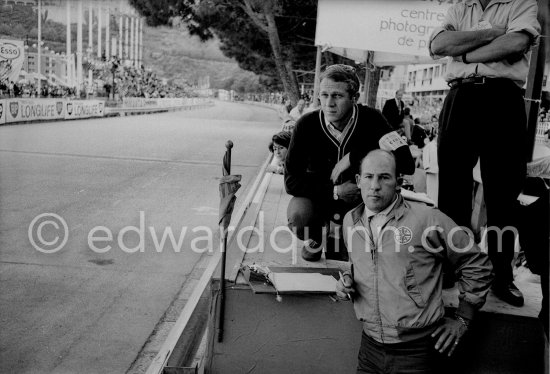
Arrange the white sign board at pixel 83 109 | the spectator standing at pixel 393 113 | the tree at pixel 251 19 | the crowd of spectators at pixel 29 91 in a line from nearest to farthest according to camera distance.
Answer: the spectator standing at pixel 393 113, the tree at pixel 251 19, the crowd of spectators at pixel 29 91, the white sign board at pixel 83 109

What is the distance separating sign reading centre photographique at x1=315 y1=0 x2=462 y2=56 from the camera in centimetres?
822

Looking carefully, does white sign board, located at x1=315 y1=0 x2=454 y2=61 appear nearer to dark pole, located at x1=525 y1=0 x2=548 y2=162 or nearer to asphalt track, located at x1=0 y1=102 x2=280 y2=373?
asphalt track, located at x1=0 y1=102 x2=280 y2=373

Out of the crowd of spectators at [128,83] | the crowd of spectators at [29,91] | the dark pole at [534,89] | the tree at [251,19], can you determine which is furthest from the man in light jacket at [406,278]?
the crowd of spectators at [128,83]

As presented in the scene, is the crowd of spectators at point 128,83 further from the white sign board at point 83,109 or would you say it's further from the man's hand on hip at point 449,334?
the man's hand on hip at point 449,334

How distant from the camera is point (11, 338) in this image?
13.5 feet

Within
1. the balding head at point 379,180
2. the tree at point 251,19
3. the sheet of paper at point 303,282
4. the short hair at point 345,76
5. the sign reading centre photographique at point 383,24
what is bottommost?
the sheet of paper at point 303,282

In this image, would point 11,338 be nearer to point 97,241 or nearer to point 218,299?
point 218,299

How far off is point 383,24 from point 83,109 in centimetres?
2432

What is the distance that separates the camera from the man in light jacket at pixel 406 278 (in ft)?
8.87

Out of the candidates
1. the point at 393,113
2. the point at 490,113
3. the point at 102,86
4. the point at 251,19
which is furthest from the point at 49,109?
the point at 490,113

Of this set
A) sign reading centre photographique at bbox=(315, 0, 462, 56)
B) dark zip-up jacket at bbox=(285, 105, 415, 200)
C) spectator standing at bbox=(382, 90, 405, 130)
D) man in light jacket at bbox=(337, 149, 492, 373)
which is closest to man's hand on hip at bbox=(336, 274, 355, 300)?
man in light jacket at bbox=(337, 149, 492, 373)

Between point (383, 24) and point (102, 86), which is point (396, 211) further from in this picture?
point (102, 86)

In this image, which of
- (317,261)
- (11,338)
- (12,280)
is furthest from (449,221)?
(12,280)

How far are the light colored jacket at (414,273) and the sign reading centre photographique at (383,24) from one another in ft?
19.5
